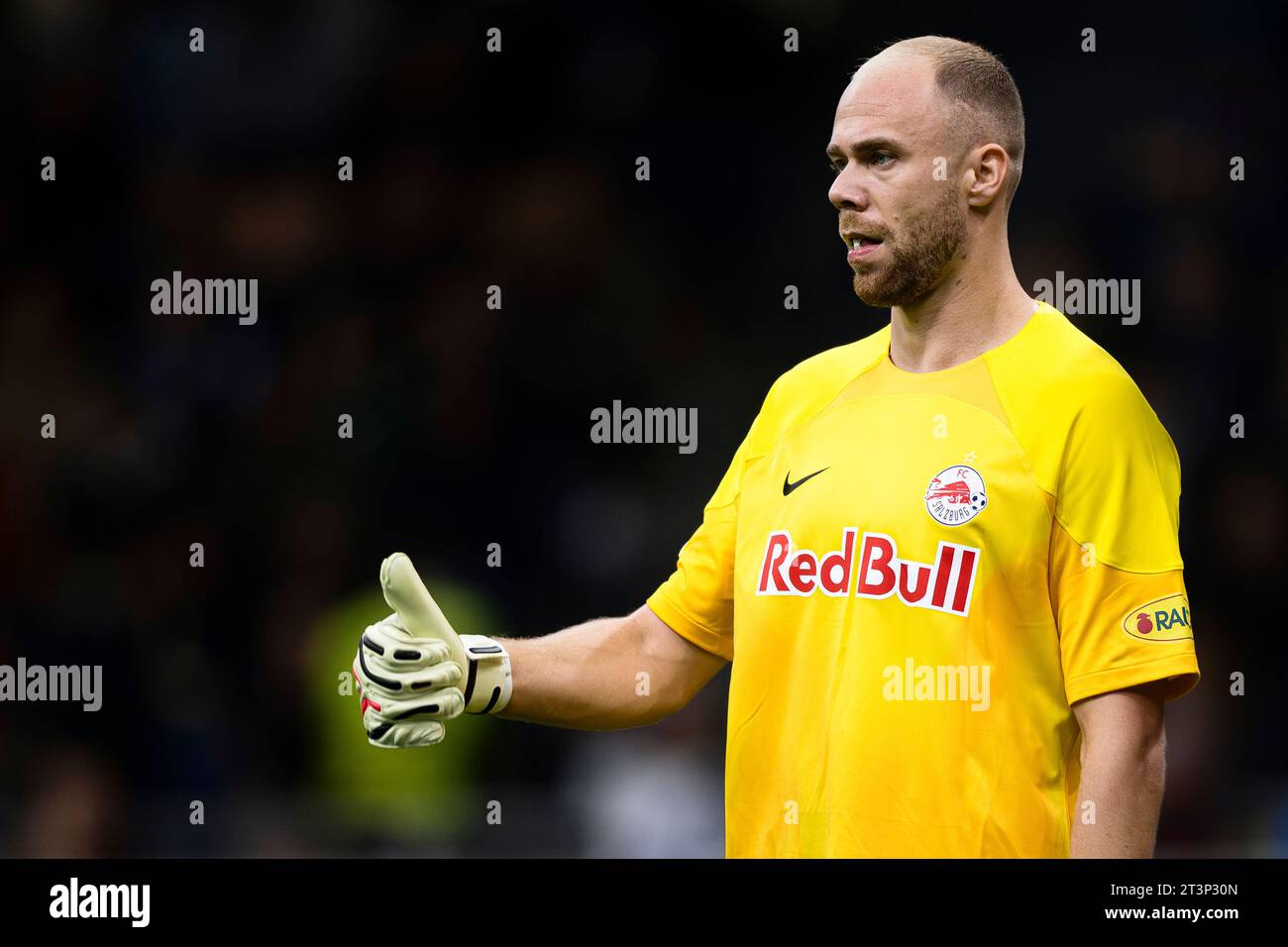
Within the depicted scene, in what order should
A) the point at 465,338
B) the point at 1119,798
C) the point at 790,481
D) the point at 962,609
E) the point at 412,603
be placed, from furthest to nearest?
1. the point at 465,338
2. the point at 790,481
3. the point at 412,603
4. the point at 962,609
5. the point at 1119,798

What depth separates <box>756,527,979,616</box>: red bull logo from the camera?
3.52 metres

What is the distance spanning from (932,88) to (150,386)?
4727 mm

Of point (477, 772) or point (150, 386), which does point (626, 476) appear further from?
point (150, 386)

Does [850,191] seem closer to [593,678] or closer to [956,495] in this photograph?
[956,495]

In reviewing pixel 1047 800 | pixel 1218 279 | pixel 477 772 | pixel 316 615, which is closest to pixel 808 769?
pixel 1047 800

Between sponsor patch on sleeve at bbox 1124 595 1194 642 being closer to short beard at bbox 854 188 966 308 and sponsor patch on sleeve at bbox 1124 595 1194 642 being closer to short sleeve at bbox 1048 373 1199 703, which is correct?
short sleeve at bbox 1048 373 1199 703

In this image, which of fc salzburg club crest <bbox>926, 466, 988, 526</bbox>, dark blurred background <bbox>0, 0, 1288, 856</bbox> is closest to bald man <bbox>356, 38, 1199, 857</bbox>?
fc salzburg club crest <bbox>926, 466, 988, 526</bbox>

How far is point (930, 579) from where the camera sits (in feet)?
11.6

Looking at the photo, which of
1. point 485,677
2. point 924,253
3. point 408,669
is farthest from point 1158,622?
point 408,669

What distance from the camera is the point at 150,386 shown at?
7527 millimetres

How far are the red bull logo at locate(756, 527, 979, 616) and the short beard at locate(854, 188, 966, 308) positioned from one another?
1.76ft

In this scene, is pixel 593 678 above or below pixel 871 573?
below

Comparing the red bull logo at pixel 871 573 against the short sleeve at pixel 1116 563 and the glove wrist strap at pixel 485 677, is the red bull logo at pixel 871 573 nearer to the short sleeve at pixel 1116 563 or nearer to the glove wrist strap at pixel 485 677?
the short sleeve at pixel 1116 563

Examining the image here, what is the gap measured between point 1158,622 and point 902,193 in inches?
41.2
